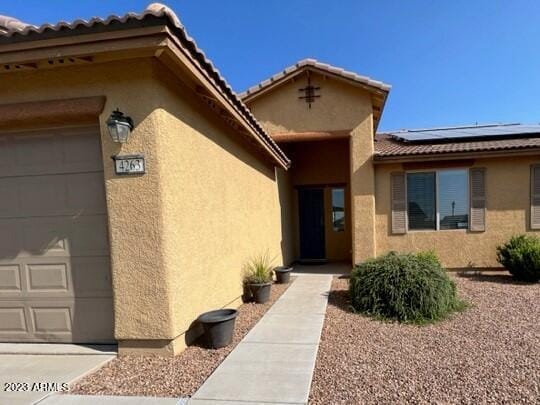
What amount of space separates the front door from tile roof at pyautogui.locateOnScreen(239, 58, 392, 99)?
4.19m

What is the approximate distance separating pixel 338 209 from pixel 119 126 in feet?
31.5

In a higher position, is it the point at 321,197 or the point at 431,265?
the point at 321,197

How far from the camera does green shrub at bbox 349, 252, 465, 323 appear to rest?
5809 millimetres

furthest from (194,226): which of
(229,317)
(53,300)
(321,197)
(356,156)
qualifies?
(321,197)

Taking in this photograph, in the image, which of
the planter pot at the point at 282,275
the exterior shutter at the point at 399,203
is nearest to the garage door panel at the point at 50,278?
the planter pot at the point at 282,275

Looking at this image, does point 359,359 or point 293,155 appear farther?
point 293,155

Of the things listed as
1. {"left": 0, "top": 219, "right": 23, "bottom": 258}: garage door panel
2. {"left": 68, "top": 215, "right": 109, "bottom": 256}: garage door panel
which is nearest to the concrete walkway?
{"left": 68, "top": 215, "right": 109, "bottom": 256}: garage door panel

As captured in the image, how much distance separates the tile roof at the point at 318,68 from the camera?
9602 millimetres

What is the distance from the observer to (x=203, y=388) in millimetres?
3477

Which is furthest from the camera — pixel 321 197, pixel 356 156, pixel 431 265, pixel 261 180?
pixel 321 197

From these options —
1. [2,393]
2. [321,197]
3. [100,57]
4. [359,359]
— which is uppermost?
[100,57]

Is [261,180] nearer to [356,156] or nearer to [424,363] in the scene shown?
[356,156]

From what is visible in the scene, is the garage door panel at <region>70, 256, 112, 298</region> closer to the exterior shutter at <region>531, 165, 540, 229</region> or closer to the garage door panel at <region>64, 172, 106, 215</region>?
the garage door panel at <region>64, 172, 106, 215</region>

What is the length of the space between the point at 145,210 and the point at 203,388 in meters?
2.09
